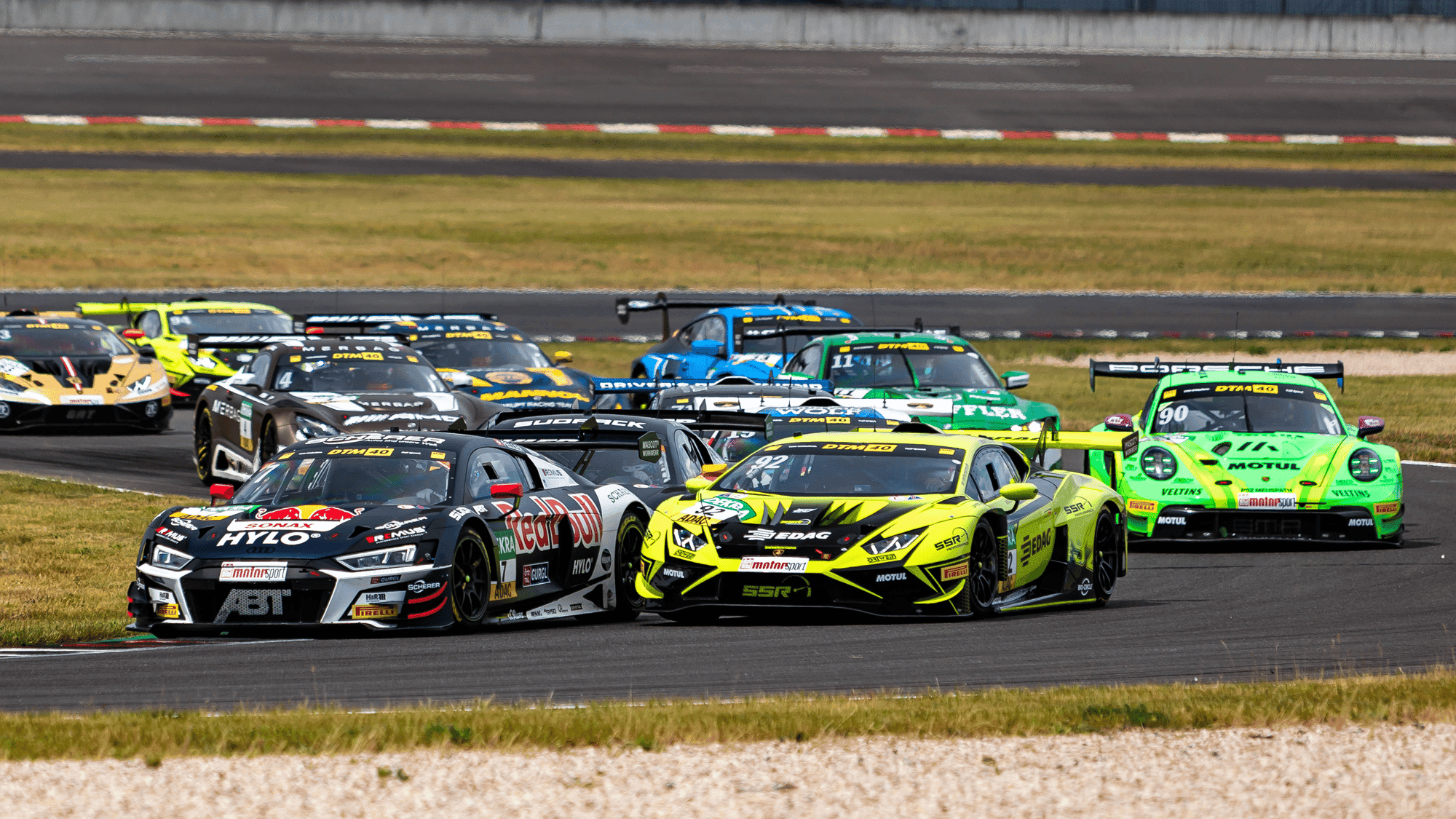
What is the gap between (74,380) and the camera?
2305 centimetres

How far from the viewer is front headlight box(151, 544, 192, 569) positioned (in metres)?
10.7

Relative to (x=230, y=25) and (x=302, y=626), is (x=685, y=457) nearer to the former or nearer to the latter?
(x=302, y=626)

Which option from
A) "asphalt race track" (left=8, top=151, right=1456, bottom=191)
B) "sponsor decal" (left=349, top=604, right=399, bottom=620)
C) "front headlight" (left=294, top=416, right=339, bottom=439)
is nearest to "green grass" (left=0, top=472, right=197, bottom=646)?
"front headlight" (left=294, top=416, right=339, bottom=439)

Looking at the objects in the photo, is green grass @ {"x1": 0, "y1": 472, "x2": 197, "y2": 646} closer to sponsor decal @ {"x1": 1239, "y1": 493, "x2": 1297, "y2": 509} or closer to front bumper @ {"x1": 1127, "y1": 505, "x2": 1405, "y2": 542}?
front bumper @ {"x1": 1127, "y1": 505, "x2": 1405, "y2": 542}

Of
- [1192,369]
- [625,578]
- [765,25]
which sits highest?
[765,25]

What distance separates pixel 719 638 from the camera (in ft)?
35.1

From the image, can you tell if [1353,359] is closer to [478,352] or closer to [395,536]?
[478,352]

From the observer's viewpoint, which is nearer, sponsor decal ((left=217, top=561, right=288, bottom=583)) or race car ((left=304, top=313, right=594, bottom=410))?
sponsor decal ((left=217, top=561, right=288, bottom=583))

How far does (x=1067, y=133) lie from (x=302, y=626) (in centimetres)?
4815

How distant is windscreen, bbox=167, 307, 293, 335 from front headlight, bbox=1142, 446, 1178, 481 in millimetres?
15415

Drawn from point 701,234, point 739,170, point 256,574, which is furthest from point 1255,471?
point 739,170

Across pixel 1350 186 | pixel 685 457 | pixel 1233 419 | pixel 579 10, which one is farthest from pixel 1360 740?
pixel 579 10

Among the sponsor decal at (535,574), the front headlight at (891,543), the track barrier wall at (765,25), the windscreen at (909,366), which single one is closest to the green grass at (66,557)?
the sponsor decal at (535,574)

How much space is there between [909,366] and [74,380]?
378 inches
